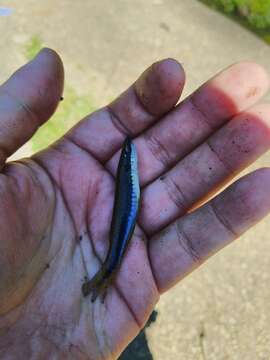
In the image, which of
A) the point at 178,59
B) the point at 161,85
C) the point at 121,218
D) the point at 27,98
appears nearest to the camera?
the point at 27,98

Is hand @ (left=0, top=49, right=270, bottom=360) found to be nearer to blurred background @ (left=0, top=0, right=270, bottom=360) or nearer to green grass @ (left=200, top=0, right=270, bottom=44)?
blurred background @ (left=0, top=0, right=270, bottom=360)

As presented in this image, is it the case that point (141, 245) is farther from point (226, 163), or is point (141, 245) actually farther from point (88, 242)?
point (226, 163)

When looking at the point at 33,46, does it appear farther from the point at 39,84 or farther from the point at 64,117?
the point at 39,84

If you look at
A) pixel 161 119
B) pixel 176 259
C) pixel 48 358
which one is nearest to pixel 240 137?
pixel 161 119

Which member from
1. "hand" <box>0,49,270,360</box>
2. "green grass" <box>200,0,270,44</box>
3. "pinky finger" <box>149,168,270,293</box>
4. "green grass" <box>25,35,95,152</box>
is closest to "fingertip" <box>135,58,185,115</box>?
"hand" <box>0,49,270,360</box>

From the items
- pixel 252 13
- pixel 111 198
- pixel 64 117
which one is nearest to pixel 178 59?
pixel 252 13

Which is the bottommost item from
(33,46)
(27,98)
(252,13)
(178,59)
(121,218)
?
(252,13)

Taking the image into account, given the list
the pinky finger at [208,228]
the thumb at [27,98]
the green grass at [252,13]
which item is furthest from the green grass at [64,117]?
the pinky finger at [208,228]
